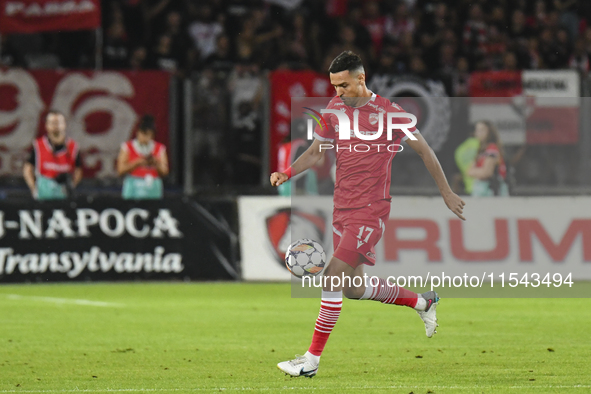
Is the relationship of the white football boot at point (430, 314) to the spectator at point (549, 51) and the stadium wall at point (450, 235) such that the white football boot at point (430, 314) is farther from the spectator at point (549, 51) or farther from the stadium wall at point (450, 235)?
the spectator at point (549, 51)

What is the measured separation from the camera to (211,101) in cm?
1612

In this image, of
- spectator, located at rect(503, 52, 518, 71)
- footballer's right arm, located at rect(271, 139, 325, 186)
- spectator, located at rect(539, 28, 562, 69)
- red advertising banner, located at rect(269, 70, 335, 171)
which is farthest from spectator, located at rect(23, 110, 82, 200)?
spectator, located at rect(539, 28, 562, 69)

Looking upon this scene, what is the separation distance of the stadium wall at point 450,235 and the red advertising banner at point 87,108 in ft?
9.93

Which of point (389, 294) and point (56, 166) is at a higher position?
point (56, 166)

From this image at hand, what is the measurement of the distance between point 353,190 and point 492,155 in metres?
8.61

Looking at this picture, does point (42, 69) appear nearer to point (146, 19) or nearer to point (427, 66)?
point (146, 19)

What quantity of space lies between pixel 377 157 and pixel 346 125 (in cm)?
32

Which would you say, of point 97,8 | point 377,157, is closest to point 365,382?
point 377,157

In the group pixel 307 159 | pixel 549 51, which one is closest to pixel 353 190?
pixel 307 159

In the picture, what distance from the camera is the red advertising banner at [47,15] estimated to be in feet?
52.4

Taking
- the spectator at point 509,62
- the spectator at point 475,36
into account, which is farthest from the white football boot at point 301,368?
the spectator at point 475,36

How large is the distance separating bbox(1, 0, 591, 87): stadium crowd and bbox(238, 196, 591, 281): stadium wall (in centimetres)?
358

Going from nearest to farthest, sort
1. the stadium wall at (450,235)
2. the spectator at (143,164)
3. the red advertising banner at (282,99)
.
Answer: the stadium wall at (450,235), the spectator at (143,164), the red advertising banner at (282,99)

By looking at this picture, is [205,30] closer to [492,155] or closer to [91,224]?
[91,224]
